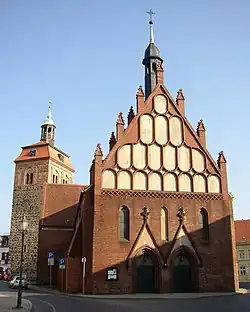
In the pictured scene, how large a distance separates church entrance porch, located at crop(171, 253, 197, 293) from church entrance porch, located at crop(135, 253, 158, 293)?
1.50m

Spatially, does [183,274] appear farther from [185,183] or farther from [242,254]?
[242,254]

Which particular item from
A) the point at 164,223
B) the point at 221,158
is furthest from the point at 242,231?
the point at 164,223

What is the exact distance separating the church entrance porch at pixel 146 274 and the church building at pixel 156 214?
0.24 ft

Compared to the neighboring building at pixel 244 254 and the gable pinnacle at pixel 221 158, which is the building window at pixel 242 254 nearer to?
the neighboring building at pixel 244 254

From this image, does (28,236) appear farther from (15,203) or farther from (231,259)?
(231,259)

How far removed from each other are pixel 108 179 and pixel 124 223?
367 cm

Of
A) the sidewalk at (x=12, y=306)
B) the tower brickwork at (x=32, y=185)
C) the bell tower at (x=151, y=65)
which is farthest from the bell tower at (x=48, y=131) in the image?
the sidewalk at (x=12, y=306)

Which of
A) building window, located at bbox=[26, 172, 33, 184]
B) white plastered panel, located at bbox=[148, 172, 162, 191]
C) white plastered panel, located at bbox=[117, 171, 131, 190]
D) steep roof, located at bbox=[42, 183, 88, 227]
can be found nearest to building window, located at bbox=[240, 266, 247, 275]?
steep roof, located at bbox=[42, 183, 88, 227]

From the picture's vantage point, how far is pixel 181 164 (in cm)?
3334

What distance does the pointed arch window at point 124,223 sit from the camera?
31328 millimetres

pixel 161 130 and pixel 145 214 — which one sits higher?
pixel 161 130

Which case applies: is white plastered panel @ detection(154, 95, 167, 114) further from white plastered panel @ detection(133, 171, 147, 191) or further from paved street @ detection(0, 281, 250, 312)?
paved street @ detection(0, 281, 250, 312)

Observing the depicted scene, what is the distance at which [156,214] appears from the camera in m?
31.9

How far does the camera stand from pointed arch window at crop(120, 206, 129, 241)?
31.3 meters
